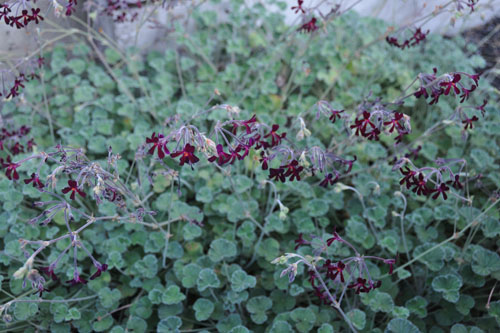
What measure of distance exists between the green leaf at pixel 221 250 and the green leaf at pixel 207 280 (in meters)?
0.10

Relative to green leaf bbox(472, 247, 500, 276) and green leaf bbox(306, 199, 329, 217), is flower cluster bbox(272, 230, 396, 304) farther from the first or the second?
green leaf bbox(472, 247, 500, 276)

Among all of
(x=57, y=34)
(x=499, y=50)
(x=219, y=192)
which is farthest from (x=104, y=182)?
(x=499, y=50)

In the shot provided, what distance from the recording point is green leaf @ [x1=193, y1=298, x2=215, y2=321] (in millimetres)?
2135

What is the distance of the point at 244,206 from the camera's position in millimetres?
2426

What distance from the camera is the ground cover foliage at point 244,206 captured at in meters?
1.95

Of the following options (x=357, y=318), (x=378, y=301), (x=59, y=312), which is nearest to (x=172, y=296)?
(x=59, y=312)

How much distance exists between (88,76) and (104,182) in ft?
6.57

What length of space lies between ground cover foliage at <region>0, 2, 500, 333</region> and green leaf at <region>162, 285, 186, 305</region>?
0.04ft

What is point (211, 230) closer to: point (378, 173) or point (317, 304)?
point (317, 304)

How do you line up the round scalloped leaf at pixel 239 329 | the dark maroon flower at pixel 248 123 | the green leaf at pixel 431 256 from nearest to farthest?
the dark maroon flower at pixel 248 123, the round scalloped leaf at pixel 239 329, the green leaf at pixel 431 256

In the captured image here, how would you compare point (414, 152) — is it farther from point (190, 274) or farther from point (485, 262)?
point (190, 274)

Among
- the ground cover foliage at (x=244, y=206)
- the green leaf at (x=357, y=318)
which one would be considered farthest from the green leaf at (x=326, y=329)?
the green leaf at (x=357, y=318)

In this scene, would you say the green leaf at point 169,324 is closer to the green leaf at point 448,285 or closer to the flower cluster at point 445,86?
the green leaf at point 448,285

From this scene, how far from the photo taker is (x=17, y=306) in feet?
6.88
